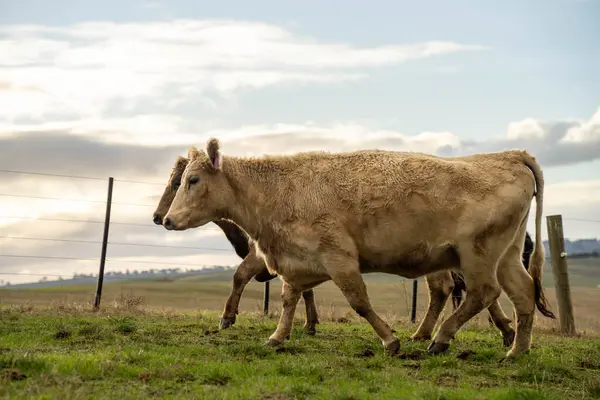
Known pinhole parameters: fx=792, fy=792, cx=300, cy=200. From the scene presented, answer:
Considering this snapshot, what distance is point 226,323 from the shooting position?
12.6 m

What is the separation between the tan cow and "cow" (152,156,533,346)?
77 cm

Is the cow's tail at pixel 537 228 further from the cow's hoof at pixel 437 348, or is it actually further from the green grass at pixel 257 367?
the cow's hoof at pixel 437 348

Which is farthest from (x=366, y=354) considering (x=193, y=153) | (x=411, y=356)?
(x=193, y=153)

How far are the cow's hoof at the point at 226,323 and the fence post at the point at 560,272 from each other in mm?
7228

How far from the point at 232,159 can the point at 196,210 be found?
0.87 meters

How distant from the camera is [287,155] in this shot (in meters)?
10.9

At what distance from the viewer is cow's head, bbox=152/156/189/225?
45.7 ft

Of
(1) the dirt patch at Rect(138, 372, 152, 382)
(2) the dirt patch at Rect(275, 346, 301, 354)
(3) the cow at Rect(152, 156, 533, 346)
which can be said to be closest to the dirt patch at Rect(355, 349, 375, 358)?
(2) the dirt patch at Rect(275, 346, 301, 354)

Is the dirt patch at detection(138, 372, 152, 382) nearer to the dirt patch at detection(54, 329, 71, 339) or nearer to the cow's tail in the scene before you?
the dirt patch at detection(54, 329, 71, 339)

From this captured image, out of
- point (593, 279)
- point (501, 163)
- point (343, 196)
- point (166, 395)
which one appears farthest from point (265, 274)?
point (593, 279)

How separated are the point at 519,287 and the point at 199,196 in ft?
14.4

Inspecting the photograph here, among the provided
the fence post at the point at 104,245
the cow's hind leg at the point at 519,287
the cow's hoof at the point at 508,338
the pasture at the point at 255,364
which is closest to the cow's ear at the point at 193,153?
the pasture at the point at 255,364

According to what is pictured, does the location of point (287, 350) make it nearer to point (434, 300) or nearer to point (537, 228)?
point (434, 300)

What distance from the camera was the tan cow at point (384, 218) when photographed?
9.71 m
